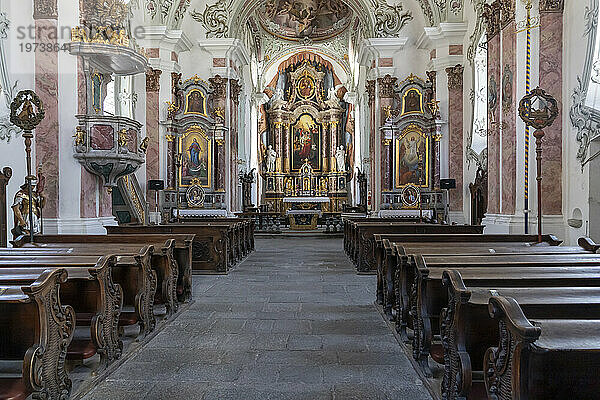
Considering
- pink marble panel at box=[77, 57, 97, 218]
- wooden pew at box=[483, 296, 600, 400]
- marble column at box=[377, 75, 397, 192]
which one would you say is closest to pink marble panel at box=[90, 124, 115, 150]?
pink marble panel at box=[77, 57, 97, 218]

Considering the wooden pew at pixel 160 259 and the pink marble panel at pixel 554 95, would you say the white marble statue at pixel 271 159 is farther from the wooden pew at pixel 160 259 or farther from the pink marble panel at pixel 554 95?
the wooden pew at pixel 160 259

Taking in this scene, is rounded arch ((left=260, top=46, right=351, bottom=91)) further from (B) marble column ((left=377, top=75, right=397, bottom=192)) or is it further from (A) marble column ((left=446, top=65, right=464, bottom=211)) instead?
(A) marble column ((left=446, top=65, right=464, bottom=211))

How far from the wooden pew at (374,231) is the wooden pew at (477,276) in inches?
173

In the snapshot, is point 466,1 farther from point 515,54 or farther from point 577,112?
point 577,112

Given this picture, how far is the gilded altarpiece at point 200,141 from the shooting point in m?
17.3

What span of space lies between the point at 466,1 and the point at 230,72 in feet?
25.1

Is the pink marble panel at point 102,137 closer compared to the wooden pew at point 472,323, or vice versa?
the wooden pew at point 472,323

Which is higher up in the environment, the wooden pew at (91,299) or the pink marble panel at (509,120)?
the pink marble panel at (509,120)

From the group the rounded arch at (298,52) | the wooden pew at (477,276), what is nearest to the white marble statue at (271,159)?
the rounded arch at (298,52)

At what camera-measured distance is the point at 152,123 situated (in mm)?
16594

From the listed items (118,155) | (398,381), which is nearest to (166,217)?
(118,155)

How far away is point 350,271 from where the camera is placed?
31.8ft

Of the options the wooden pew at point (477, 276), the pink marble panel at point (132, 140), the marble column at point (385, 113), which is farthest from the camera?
the marble column at point (385, 113)

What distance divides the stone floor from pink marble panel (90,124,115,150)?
3509 millimetres
